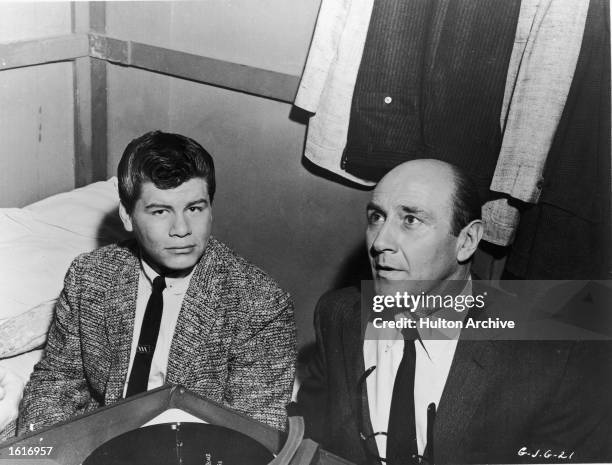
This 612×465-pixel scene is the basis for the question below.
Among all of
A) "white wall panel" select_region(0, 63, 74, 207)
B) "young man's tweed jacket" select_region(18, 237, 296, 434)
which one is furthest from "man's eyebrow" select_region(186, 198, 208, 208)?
"white wall panel" select_region(0, 63, 74, 207)

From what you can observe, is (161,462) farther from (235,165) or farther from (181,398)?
(235,165)

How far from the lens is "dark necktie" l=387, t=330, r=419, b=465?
3.47 feet

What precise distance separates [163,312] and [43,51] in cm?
112

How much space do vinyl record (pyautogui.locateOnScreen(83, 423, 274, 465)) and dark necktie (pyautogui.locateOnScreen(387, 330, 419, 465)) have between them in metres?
0.36

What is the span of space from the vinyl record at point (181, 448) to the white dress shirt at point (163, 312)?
1.72 feet

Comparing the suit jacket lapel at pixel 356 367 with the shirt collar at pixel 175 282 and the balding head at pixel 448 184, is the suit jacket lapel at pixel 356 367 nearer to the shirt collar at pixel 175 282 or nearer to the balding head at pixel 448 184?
the balding head at pixel 448 184

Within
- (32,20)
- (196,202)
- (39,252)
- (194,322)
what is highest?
(32,20)

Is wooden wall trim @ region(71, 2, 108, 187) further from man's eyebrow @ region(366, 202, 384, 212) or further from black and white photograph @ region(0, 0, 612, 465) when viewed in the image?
man's eyebrow @ region(366, 202, 384, 212)

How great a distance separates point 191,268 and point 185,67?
3.38 feet

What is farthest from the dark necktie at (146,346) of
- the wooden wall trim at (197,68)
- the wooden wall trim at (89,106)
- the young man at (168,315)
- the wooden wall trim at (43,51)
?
the wooden wall trim at (89,106)

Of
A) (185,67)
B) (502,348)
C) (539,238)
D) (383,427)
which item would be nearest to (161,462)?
(383,427)

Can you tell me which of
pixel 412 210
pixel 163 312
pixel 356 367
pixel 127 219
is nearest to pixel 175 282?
pixel 163 312

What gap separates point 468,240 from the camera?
3.78 ft

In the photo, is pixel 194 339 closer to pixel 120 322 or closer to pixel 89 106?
pixel 120 322
